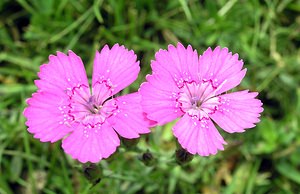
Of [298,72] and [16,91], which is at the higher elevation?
[298,72]

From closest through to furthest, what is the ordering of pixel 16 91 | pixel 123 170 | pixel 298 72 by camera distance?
pixel 123 170
pixel 16 91
pixel 298 72

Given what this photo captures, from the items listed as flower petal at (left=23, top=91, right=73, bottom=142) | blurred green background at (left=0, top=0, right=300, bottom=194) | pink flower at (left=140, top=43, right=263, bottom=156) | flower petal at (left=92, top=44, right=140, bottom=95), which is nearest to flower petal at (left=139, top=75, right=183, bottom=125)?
pink flower at (left=140, top=43, right=263, bottom=156)

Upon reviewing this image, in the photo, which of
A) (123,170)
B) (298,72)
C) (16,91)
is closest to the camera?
(123,170)

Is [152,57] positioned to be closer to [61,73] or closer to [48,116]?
[61,73]

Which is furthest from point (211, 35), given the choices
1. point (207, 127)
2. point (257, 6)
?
point (207, 127)

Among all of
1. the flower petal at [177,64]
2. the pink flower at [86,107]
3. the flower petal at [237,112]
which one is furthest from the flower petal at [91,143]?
the flower petal at [237,112]

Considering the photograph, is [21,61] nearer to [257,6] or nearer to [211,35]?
[211,35]

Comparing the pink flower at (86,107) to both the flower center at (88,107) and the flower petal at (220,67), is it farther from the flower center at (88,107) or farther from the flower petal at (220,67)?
the flower petal at (220,67)
